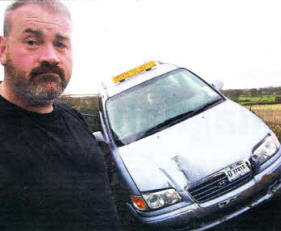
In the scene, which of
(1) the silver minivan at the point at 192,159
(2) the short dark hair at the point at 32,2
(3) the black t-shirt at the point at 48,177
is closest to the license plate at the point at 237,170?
(1) the silver minivan at the point at 192,159

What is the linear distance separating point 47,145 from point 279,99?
12.8 ft

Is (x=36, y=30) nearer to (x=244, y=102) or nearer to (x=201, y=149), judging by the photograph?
(x=201, y=149)

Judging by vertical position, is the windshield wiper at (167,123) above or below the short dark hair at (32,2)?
below

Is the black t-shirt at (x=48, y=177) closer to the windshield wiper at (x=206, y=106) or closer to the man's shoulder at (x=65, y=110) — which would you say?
the man's shoulder at (x=65, y=110)

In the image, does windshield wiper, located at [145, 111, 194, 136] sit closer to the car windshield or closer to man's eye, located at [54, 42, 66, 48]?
the car windshield

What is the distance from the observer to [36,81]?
904mm

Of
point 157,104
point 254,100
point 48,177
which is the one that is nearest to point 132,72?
point 157,104

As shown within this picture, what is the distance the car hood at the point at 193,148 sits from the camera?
1.83 m

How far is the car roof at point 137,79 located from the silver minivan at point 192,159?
43 cm

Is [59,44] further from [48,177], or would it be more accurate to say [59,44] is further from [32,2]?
[48,177]

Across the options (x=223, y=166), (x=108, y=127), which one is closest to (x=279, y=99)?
(x=223, y=166)

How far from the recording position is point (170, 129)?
2295 mm

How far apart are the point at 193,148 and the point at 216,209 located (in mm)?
507

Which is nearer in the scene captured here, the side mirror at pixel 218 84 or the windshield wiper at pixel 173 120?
the windshield wiper at pixel 173 120
